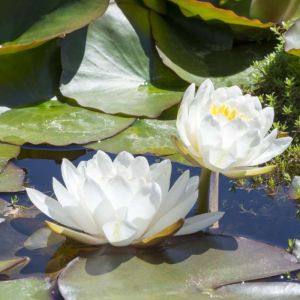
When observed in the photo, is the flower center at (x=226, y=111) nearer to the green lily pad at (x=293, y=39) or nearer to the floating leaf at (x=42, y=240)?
the floating leaf at (x=42, y=240)

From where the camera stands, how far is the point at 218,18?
9.03 feet

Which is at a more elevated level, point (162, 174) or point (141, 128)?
point (162, 174)

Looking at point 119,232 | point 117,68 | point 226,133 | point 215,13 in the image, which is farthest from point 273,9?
point 119,232

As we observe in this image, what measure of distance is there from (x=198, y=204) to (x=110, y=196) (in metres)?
0.39

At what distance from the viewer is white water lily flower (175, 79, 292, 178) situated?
5.71ft

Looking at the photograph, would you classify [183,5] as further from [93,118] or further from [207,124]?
[207,124]

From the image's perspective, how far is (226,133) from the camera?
174cm

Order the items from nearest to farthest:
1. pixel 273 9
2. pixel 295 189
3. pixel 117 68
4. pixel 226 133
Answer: pixel 226 133, pixel 295 189, pixel 117 68, pixel 273 9

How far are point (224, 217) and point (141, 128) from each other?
0.57 meters

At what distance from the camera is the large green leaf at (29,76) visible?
8.60ft

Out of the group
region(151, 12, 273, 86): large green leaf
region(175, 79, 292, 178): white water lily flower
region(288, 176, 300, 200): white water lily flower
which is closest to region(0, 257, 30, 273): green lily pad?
region(175, 79, 292, 178): white water lily flower

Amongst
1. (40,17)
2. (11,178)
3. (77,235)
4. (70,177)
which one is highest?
(40,17)

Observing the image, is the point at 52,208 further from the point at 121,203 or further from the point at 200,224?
the point at 200,224

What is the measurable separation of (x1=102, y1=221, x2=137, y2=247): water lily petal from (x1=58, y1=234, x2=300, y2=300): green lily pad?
2.0 inches
